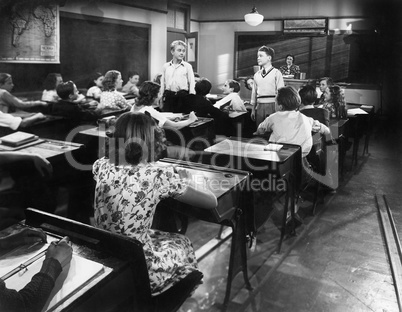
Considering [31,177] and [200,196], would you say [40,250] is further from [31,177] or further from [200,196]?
[31,177]

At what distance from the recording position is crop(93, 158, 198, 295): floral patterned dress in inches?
66.6

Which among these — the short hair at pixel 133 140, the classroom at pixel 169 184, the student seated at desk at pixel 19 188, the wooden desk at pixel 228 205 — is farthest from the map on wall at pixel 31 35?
the short hair at pixel 133 140

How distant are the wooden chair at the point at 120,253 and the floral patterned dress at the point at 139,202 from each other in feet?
0.39

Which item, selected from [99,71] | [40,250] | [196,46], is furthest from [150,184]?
[196,46]

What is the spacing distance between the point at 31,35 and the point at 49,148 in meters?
3.75

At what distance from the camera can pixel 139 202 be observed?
170 cm

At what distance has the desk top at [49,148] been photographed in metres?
2.77

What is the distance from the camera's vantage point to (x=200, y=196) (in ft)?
5.98

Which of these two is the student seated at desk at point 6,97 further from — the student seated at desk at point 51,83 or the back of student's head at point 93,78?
the back of student's head at point 93,78

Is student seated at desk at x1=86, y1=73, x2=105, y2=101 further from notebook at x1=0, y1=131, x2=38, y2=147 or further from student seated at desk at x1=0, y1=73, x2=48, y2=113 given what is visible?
notebook at x1=0, y1=131, x2=38, y2=147

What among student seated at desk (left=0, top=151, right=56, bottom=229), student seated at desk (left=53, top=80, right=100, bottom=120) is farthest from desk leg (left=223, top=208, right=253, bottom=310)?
student seated at desk (left=53, top=80, right=100, bottom=120)

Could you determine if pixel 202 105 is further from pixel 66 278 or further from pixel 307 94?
pixel 66 278

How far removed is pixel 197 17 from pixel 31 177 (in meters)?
8.34

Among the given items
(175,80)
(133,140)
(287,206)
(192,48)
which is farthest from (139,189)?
(192,48)
